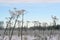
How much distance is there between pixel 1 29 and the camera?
10828 mm

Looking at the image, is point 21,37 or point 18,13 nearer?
point 18,13

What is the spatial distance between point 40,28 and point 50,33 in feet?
1.97

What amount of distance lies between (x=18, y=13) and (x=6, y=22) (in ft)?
2.66

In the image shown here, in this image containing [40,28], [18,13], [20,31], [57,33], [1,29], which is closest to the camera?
[18,13]

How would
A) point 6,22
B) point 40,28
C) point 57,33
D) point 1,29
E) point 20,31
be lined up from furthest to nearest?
point 57,33, point 40,28, point 20,31, point 1,29, point 6,22

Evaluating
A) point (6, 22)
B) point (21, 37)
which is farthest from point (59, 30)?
point (6, 22)

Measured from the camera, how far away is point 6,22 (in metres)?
9.70

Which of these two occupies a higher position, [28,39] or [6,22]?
[6,22]

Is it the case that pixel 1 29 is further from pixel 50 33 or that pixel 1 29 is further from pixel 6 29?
pixel 50 33

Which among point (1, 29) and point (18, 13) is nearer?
point (18, 13)

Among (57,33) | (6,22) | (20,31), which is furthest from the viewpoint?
(57,33)

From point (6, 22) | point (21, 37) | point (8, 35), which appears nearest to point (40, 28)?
point (21, 37)

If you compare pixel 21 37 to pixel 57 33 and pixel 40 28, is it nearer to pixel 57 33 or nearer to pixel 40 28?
pixel 40 28

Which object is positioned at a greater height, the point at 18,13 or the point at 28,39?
the point at 18,13
